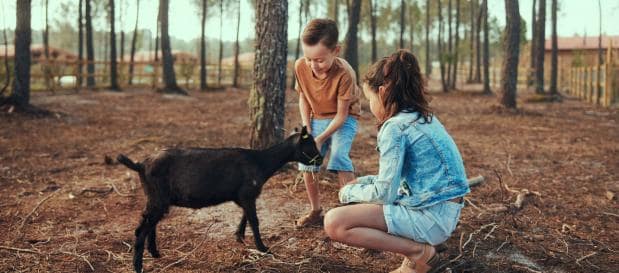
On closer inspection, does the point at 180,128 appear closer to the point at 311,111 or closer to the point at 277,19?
the point at 277,19

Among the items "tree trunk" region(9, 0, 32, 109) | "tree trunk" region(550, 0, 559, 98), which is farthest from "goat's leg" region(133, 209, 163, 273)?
"tree trunk" region(550, 0, 559, 98)

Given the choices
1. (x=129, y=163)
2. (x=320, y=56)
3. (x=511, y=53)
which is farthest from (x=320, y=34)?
(x=511, y=53)

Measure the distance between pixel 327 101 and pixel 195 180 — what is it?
1.47 meters

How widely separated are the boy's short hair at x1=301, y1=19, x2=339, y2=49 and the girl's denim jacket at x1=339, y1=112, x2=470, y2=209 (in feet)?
4.22

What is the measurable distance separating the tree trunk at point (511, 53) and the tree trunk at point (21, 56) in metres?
13.7

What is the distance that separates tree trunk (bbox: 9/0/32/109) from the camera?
14094 mm

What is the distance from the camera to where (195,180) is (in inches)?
170

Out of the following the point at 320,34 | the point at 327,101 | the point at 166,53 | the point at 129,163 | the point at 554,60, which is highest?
the point at 166,53

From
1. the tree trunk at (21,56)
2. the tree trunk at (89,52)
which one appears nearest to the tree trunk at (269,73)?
the tree trunk at (21,56)

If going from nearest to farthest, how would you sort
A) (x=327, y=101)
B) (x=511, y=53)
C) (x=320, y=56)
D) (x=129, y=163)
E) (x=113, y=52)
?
(x=129, y=163)
(x=320, y=56)
(x=327, y=101)
(x=511, y=53)
(x=113, y=52)

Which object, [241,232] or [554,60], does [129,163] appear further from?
[554,60]

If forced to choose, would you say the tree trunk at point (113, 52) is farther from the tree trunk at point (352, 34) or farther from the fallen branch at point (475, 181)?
the fallen branch at point (475, 181)

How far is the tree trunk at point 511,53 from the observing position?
56.4 ft

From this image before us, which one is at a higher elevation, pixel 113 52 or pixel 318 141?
pixel 113 52
